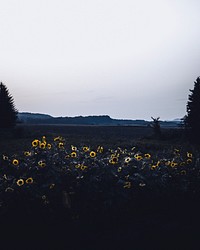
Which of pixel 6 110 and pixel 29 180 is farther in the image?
pixel 6 110

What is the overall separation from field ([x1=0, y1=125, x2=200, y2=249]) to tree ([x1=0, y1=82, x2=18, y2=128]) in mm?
27545

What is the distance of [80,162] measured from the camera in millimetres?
5062

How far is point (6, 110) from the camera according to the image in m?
31.4

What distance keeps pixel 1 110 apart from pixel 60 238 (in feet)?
96.2

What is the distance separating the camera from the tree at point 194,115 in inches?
802

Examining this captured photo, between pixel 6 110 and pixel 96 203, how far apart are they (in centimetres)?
2904

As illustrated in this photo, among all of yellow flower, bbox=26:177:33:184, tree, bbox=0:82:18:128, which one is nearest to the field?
yellow flower, bbox=26:177:33:184

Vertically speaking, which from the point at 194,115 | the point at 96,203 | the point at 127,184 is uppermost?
the point at 194,115

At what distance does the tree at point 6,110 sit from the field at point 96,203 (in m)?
27.5

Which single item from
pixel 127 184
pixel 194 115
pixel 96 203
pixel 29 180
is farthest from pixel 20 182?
pixel 194 115

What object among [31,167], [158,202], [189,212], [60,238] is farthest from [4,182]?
[189,212]

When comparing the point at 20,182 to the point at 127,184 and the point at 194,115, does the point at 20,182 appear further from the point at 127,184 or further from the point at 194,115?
the point at 194,115

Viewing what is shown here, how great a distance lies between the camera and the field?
3.95 metres

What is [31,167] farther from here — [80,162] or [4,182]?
[80,162]
